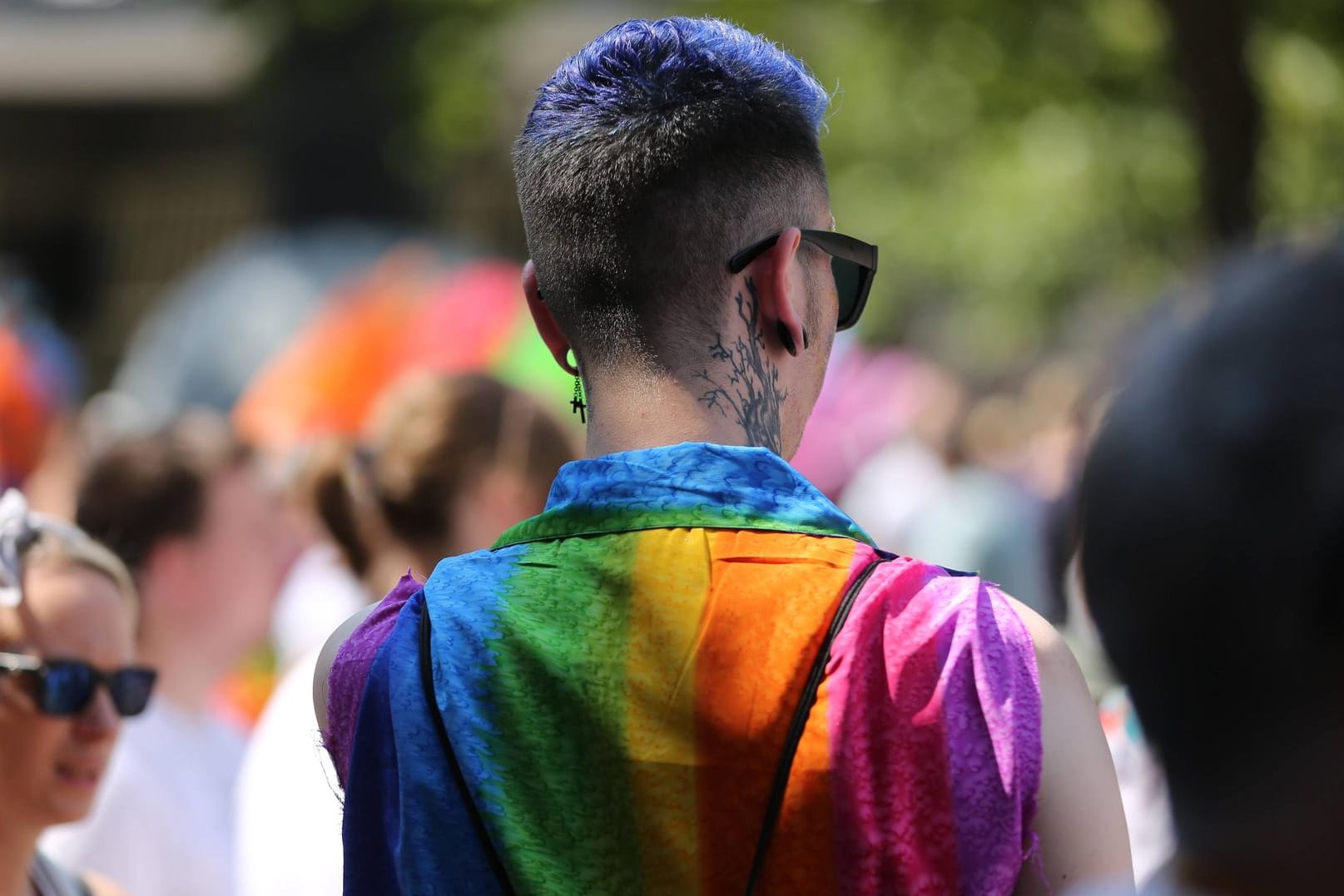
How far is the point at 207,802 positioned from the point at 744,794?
2.49m

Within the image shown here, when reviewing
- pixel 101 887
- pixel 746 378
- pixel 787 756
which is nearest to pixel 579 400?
pixel 746 378

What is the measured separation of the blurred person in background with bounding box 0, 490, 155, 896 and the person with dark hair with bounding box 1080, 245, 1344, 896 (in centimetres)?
220

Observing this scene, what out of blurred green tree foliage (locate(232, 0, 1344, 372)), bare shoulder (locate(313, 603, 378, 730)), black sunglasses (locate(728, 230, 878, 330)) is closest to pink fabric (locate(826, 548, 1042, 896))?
black sunglasses (locate(728, 230, 878, 330))

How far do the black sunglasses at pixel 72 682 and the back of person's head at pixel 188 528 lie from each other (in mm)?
908

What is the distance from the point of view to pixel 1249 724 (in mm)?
976

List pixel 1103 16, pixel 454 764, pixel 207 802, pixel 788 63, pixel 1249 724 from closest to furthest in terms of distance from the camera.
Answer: pixel 1249 724
pixel 454 764
pixel 788 63
pixel 207 802
pixel 1103 16

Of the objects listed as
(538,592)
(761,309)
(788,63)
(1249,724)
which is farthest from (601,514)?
(1249,724)

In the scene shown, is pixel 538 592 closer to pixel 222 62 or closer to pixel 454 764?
pixel 454 764

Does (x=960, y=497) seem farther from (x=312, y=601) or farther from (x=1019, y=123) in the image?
(x=1019, y=123)

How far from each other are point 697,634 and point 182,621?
8.90ft

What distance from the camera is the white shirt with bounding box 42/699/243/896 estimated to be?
331cm

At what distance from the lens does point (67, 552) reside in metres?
2.91

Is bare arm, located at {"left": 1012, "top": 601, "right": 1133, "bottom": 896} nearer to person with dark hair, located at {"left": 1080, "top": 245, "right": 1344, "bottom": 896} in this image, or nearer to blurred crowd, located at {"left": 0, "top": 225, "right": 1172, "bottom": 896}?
blurred crowd, located at {"left": 0, "top": 225, "right": 1172, "bottom": 896}

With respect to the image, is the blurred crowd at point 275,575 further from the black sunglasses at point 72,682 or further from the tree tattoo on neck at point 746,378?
the tree tattoo on neck at point 746,378
